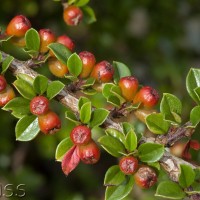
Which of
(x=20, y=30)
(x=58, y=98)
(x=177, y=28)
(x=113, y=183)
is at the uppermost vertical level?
(x=20, y=30)

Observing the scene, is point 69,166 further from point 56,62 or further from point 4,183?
point 4,183

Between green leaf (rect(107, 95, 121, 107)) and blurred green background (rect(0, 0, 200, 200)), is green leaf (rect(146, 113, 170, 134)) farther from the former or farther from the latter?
blurred green background (rect(0, 0, 200, 200))

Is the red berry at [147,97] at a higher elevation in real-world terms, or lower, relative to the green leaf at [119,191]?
higher

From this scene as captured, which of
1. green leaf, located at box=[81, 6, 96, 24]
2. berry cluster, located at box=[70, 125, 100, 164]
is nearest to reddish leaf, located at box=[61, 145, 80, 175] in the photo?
berry cluster, located at box=[70, 125, 100, 164]

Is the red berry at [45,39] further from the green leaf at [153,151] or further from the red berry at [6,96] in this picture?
the green leaf at [153,151]

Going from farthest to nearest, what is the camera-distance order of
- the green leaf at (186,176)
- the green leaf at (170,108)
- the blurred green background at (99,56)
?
1. the blurred green background at (99,56)
2. the green leaf at (170,108)
3. the green leaf at (186,176)

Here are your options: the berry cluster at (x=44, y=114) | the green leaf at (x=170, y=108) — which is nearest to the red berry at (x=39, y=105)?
the berry cluster at (x=44, y=114)

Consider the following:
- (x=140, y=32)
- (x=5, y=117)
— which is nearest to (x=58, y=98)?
(x=5, y=117)
